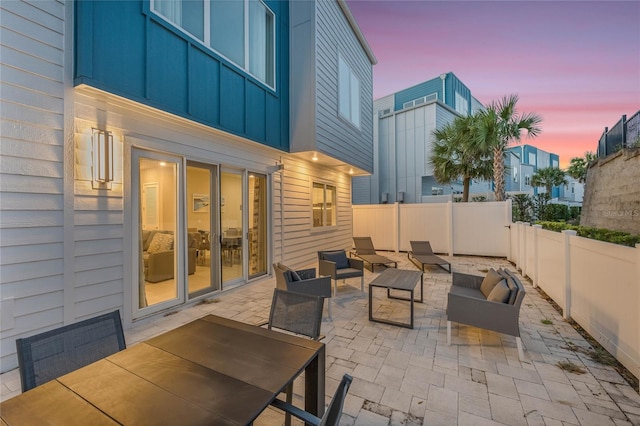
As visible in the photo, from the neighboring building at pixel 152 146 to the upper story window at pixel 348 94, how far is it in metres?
0.49

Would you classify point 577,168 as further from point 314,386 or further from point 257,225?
point 314,386

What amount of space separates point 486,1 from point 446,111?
31.2ft

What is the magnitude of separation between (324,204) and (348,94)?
11.5ft

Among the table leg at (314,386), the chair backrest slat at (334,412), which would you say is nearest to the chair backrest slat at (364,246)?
the table leg at (314,386)

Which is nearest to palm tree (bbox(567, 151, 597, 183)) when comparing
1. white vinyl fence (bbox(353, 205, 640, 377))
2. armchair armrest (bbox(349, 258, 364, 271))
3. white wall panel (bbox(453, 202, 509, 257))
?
white wall panel (bbox(453, 202, 509, 257))

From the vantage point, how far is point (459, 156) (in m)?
11.0

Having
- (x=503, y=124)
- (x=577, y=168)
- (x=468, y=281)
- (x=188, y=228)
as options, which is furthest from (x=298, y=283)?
(x=577, y=168)

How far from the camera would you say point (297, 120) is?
21.5 feet

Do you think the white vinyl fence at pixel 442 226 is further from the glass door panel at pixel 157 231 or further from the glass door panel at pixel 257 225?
the glass door panel at pixel 157 231

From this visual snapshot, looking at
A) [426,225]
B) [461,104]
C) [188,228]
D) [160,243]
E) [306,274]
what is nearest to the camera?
[160,243]

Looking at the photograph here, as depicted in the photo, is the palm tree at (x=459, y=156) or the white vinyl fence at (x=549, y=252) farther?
the palm tree at (x=459, y=156)

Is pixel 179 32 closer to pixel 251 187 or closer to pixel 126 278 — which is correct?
pixel 251 187

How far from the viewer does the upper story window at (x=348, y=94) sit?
7.68 metres

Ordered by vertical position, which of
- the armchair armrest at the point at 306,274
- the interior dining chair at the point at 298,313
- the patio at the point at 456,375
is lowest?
the patio at the point at 456,375
